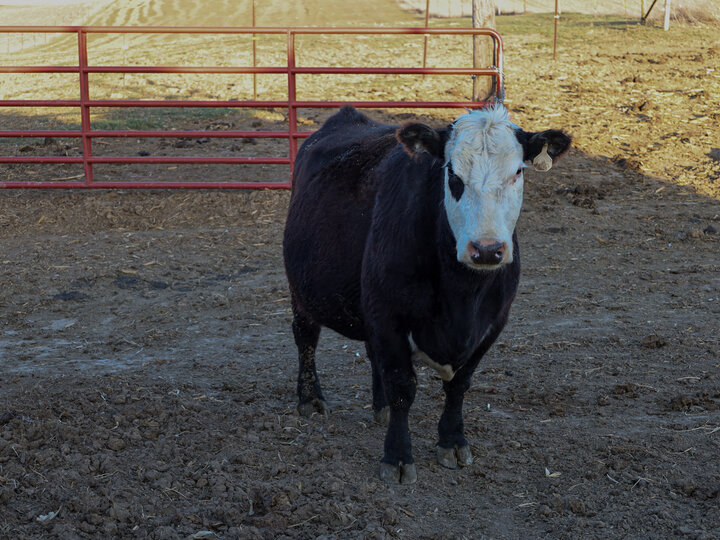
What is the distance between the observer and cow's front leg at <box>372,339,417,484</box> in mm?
3600

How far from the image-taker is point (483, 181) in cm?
321

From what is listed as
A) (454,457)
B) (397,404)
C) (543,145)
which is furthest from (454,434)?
(543,145)

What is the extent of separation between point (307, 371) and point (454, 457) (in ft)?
3.57

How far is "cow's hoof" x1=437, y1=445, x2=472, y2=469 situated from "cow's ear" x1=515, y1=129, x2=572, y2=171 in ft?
4.67

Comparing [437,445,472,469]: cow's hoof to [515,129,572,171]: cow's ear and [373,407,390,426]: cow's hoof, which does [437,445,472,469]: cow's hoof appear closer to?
[373,407,390,426]: cow's hoof

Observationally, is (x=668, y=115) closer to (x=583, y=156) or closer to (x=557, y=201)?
(x=583, y=156)

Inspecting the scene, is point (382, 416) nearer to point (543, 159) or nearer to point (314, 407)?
point (314, 407)

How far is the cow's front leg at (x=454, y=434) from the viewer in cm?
382

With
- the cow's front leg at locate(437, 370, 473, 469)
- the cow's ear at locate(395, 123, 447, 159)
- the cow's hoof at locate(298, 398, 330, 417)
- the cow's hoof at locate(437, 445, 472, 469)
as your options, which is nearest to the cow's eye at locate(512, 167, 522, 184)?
the cow's ear at locate(395, 123, 447, 159)

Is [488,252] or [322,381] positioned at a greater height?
[488,252]

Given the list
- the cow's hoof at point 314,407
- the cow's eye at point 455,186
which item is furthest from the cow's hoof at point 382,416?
the cow's eye at point 455,186

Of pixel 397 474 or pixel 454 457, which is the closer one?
pixel 397 474

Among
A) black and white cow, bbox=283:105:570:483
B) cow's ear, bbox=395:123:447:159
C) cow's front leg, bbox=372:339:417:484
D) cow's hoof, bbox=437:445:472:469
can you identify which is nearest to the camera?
black and white cow, bbox=283:105:570:483

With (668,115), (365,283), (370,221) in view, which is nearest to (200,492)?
(365,283)
